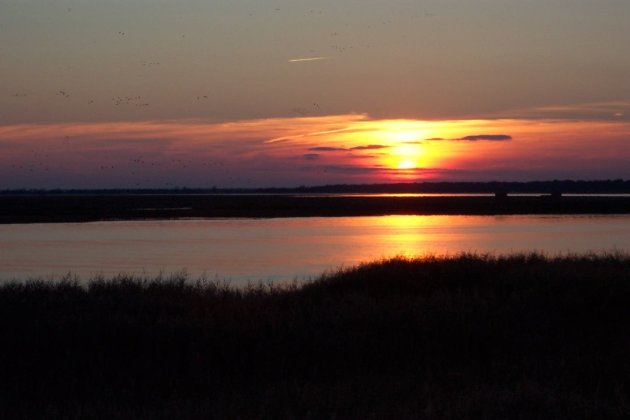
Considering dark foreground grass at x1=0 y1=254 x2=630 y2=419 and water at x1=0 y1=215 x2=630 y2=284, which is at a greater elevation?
dark foreground grass at x1=0 y1=254 x2=630 y2=419

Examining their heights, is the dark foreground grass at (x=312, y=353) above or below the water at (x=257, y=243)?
above

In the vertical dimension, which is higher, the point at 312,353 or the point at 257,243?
the point at 312,353

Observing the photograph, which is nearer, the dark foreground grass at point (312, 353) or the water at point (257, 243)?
the dark foreground grass at point (312, 353)

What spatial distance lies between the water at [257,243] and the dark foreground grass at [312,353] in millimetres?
10339

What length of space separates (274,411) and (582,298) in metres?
8.97

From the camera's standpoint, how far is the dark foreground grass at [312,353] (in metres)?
10.2

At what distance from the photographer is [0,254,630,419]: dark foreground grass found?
10211 mm

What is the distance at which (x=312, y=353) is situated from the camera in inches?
509

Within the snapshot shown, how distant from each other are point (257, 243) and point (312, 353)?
2773 centimetres

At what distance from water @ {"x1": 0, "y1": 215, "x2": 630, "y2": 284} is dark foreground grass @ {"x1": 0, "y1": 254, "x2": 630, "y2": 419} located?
33.9 ft

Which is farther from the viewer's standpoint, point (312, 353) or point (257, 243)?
point (257, 243)

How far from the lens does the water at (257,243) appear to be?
2942cm

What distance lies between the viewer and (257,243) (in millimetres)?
40531

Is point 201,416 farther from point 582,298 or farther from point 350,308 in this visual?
point 582,298
